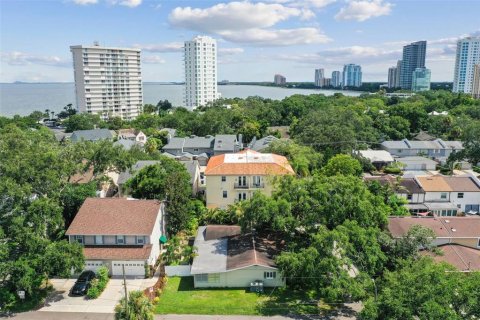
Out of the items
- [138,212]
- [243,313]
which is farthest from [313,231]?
[138,212]

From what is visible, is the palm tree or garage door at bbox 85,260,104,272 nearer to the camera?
the palm tree

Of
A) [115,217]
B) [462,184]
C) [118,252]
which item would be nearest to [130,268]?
[118,252]

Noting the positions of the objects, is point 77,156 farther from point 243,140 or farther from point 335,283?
point 243,140

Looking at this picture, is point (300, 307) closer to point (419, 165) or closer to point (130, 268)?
point (130, 268)

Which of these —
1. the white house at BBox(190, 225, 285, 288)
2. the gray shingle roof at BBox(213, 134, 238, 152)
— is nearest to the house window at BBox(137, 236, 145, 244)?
the white house at BBox(190, 225, 285, 288)

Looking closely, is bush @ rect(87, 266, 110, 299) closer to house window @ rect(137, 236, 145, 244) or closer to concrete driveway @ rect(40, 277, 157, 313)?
concrete driveway @ rect(40, 277, 157, 313)

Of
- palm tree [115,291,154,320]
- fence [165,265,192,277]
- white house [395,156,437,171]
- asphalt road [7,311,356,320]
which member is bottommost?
asphalt road [7,311,356,320]
